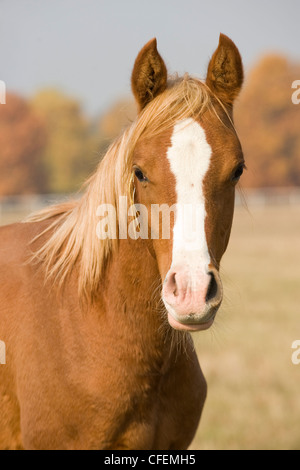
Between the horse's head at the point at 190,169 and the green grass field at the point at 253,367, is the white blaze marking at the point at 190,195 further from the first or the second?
the green grass field at the point at 253,367

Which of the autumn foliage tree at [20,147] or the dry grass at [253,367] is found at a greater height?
the autumn foliage tree at [20,147]

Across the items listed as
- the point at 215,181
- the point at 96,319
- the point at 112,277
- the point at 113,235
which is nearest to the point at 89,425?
the point at 96,319

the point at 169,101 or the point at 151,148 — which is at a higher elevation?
the point at 169,101

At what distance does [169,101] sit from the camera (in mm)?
3318

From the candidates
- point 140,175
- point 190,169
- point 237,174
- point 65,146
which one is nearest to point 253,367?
point 237,174

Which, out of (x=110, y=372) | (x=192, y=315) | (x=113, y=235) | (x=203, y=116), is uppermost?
(x=203, y=116)

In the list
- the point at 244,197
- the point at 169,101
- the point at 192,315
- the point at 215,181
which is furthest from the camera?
the point at 244,197

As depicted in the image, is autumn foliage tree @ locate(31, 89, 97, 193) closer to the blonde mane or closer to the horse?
the blonde mane

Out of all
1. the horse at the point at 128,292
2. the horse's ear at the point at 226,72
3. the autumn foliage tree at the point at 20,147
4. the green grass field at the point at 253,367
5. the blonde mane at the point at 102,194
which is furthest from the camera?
the autumn foliage tree at the point at 20,147

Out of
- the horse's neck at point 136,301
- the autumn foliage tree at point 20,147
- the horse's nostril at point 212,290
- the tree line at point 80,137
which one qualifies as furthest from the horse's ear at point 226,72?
the autumn foliage tree at point 20,147

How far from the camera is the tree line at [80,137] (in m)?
54.3

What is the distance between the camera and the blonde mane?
3.30 m

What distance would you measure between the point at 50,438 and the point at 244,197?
1807 mm

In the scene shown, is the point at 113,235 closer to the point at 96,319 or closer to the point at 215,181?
the point at 96,319
